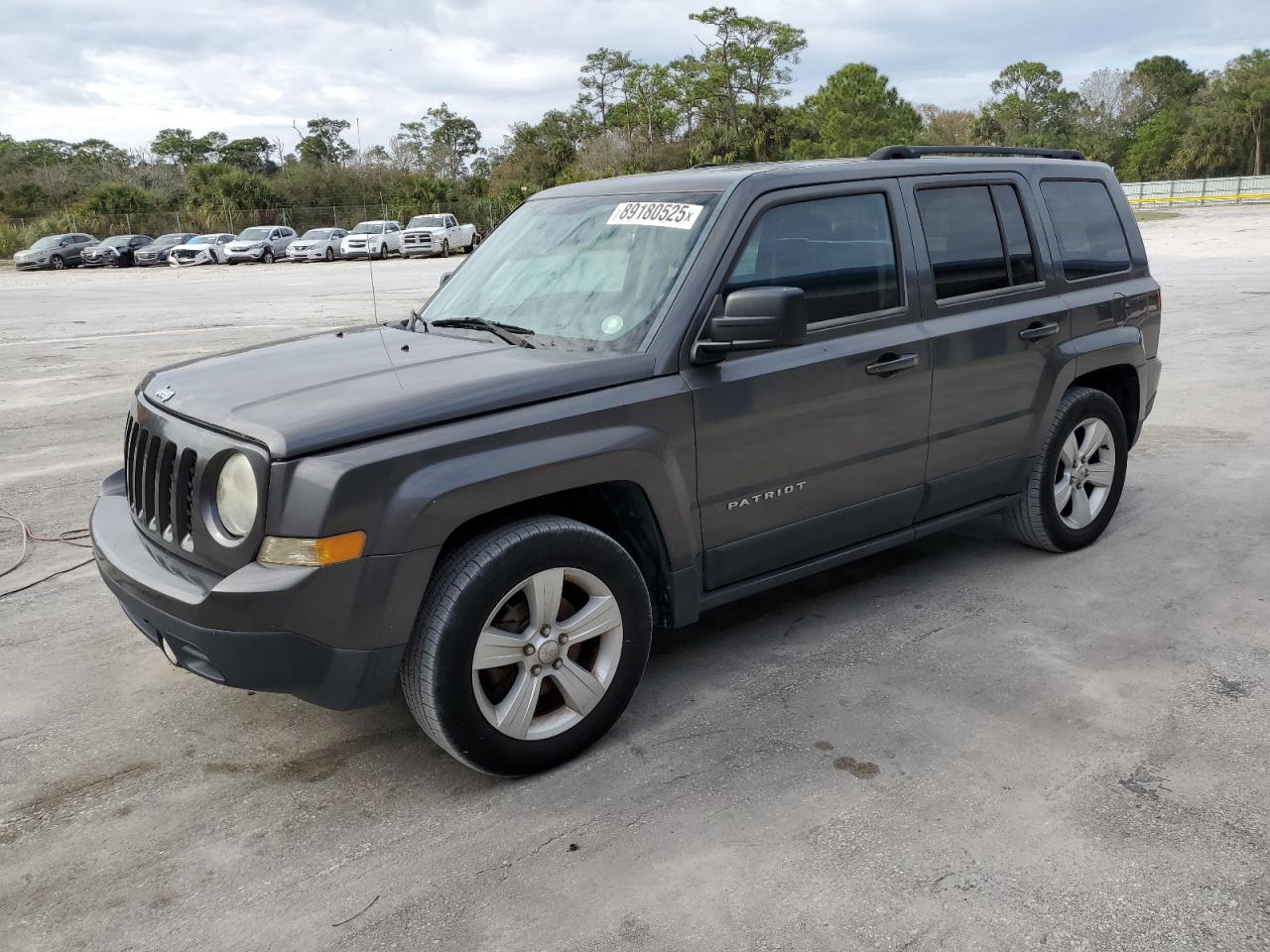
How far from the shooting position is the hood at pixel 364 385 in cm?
301

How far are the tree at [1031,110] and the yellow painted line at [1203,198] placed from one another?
28.7 m

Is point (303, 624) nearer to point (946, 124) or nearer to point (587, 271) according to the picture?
point (587, 271)

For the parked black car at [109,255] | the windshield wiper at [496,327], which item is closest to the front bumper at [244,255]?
the parked black car at [109,255]

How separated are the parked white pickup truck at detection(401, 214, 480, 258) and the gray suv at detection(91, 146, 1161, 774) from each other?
3711cm

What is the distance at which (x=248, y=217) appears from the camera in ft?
189

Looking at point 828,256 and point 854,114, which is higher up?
point 854,114

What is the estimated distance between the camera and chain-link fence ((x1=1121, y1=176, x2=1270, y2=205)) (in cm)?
6059

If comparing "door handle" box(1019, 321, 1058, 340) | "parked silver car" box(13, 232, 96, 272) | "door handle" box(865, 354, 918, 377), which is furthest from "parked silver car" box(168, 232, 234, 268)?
"door handle" box(865, 354, 918, 377)

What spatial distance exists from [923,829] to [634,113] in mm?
91731

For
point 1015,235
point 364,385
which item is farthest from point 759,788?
point 1015,235

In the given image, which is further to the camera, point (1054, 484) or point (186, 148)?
point (186, 148)

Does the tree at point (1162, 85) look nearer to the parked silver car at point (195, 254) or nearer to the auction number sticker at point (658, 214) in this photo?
the parked silver car at point (195, 254)

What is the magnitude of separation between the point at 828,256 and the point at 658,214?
0.65 metres

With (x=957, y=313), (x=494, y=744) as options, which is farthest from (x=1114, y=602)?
(x=494, y=744)
